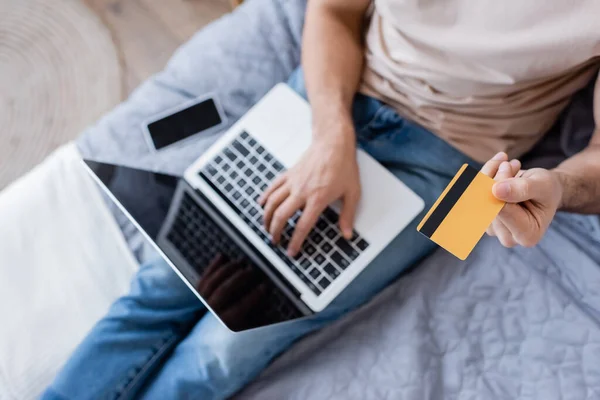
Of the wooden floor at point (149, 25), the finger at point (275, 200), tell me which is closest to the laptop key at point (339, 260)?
the finger at point (275, 200)

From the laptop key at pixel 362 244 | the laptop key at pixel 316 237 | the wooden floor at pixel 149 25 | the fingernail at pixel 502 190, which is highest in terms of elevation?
the wooden floor at pixel 149 25

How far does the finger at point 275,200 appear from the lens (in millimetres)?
764

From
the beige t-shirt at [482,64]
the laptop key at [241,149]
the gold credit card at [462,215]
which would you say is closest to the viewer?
the gold credit card at [462,215]

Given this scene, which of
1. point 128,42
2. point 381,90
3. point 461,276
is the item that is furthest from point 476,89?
point 128,42

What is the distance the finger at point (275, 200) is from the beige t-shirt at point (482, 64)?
0.24 meters

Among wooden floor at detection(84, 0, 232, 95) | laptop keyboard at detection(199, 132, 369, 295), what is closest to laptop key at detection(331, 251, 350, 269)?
laptop keyboard at detection(199, 132, 369, 295)

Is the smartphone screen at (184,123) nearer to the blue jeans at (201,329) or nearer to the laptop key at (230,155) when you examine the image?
the laptop key at (230,155)

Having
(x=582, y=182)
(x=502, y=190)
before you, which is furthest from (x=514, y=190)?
(x=582, y=182)

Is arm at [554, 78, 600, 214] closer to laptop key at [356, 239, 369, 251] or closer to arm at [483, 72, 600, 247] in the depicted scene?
arm at [483, 72, 600, 247]

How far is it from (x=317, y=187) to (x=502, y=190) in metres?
0.32

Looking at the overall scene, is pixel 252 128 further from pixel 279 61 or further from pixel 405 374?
pixel 405 374

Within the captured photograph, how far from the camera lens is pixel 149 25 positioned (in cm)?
146

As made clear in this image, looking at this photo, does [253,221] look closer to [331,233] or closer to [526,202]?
[331,233]

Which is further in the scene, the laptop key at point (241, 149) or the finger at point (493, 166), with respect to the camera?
the laptop key at point (241, 149)
